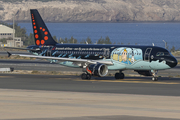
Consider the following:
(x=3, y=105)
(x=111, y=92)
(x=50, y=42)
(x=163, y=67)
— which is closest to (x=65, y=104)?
(x=3, y=105)

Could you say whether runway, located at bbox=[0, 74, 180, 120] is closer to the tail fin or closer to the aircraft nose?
the aircraft nose

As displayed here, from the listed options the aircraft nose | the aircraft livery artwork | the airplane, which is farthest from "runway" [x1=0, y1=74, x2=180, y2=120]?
the aircraft livery artwork

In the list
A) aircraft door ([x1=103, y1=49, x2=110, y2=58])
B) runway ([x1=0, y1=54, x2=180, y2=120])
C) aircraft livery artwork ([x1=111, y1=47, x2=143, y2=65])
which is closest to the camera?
runway ([x1=0, y1=54, x2=180, y2=120])

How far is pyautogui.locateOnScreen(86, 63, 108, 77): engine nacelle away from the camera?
144ft

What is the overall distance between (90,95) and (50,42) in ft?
71.0

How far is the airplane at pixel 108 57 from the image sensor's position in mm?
43844

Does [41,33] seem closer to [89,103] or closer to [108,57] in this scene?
[108,57]

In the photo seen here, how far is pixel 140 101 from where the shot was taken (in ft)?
90.7

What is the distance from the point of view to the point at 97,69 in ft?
144

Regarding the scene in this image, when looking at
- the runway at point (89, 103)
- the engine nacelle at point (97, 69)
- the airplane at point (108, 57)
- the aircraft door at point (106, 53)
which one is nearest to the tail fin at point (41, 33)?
the airplane at point (108, 57)

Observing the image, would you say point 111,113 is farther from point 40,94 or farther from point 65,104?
point 40,94

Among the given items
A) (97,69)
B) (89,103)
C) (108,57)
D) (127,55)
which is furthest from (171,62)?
(89,103)

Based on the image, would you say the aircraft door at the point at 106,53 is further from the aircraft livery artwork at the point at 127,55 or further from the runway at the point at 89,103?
the runway at the point at 89,103

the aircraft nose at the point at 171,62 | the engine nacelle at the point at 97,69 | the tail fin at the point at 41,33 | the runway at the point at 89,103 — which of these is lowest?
the runway at the point at 89,103
